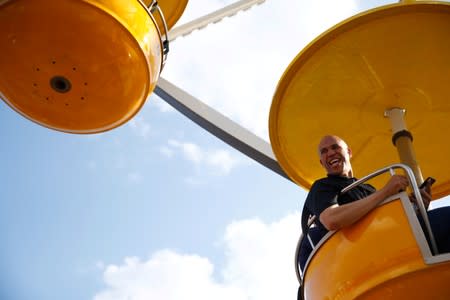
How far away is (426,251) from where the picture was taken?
11.1ft

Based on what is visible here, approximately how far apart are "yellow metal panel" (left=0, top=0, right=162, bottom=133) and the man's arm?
219 centimetres

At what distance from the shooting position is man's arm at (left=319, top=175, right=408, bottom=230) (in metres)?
3.60

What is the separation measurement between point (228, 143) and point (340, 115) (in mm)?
3205

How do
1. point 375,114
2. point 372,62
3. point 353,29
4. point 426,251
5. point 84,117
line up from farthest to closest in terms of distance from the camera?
point 84,117
point 375,114
point 372,62
point 353,29
point 426,251

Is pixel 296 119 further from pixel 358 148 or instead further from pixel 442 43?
pixel 442 43

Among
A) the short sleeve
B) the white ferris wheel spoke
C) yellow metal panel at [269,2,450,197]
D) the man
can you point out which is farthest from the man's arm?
the white ferris wheel spoke

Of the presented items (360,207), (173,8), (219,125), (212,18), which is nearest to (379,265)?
(360,207)

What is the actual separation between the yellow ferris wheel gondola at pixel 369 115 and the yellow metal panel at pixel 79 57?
43.0 inches

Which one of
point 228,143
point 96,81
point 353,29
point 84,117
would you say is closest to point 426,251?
point 353,29

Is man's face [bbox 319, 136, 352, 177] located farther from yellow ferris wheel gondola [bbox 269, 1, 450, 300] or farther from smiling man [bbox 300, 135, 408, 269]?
yellow ferris wheel gondola [bbox 269, 1, 450, 300]

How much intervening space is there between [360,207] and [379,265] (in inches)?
12.7

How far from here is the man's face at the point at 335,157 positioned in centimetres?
421

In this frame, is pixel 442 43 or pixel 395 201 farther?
pixel 442 43

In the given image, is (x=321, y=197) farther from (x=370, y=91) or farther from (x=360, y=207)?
(x=370, y=91)
